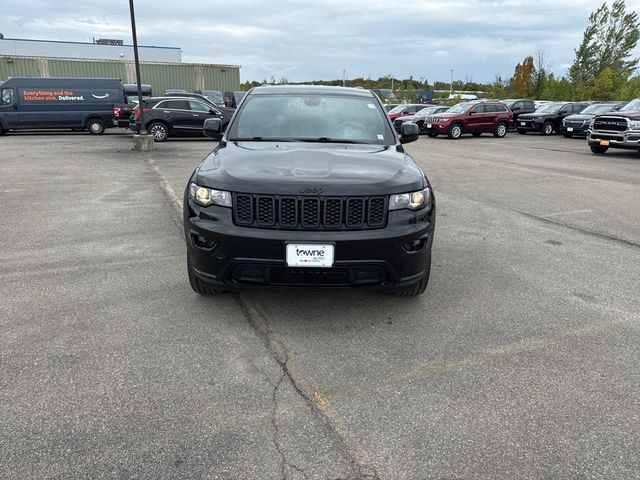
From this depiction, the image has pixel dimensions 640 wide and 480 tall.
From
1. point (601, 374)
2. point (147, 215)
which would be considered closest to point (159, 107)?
point (147, 215)

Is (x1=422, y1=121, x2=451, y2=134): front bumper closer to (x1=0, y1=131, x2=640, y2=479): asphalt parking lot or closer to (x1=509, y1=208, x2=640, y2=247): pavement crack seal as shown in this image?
(x1=509, y1=208, x2=640, y2=247): pavement crack seal

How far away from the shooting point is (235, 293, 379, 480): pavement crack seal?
89.1 inches

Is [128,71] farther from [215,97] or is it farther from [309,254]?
[309,254]

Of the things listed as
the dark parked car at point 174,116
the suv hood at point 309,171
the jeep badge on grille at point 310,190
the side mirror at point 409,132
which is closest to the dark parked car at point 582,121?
the dark parked car at point 174,116

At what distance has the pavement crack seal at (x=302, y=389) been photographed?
2.26 metres

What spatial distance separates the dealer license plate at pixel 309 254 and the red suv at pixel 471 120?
20.2 meters

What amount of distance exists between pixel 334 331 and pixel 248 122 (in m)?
2.21

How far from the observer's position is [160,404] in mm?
2645

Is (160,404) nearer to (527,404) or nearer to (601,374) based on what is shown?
(527,404)

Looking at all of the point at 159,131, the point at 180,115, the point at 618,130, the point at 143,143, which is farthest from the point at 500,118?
the point at 143,143

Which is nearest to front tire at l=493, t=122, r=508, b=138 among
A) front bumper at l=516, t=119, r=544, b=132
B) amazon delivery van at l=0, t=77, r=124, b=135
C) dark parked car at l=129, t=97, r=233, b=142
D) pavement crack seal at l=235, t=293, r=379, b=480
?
front bumper at l=516, t=119, r=544, b=132

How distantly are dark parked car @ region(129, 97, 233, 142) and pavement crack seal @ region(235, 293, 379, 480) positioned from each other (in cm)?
1515

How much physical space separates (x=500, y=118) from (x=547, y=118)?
3.51 meters

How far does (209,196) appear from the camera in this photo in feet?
11.0
